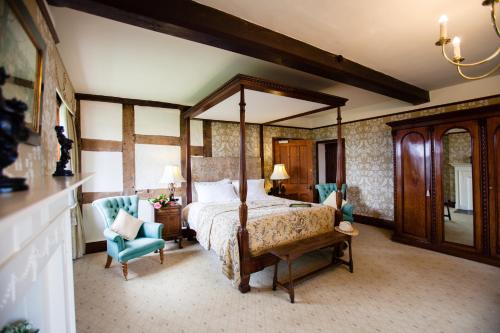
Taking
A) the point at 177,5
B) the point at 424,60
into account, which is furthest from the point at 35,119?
the point at 424,60

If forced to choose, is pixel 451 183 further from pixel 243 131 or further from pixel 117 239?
pixel 117 239

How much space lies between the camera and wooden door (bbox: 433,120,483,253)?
3.24 meters

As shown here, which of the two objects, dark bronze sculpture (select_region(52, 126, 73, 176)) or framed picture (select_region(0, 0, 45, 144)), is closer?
framed picture (select_region(0, 0, 45, 144))

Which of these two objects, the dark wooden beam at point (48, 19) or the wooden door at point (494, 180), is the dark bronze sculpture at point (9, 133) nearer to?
the dark wooden beam at point (48, 19)

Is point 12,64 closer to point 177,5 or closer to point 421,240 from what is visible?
point 177,5

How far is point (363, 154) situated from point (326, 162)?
1.51 m

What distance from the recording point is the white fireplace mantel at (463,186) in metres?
3.33

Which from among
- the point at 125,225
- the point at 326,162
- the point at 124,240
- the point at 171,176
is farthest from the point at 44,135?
the point at 326,162

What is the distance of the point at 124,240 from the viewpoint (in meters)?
3.14

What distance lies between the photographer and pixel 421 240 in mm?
3795

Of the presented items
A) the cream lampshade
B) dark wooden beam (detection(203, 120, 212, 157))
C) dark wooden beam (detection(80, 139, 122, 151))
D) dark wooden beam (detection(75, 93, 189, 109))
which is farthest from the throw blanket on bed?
dark wooden beam (detection(75, 93, 189, 109))

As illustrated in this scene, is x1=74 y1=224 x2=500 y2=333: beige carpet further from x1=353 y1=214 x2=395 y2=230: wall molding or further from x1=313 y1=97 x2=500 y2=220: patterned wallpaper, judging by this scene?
x1=313 y1=97 x2=500 y2=220: patterned wallpaper

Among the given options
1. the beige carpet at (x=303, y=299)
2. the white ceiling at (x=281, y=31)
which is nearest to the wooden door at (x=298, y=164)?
the white ceiling at (x=281, y=31)

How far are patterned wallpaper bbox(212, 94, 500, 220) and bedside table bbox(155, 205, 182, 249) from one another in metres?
1.58
